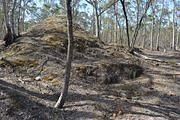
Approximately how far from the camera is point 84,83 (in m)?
11.1

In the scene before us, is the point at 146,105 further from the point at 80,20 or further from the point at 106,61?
the point at 80,20

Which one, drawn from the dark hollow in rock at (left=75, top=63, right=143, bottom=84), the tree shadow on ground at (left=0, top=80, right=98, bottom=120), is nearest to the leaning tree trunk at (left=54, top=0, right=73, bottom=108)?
the tree shadow on ground at (left=0, top=80, right=98, bottom=120)

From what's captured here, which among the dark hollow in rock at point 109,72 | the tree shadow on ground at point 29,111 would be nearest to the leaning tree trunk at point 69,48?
the tree shadow on ground at point 29,111

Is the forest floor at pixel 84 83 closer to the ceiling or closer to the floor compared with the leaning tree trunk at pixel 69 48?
closer to the floor

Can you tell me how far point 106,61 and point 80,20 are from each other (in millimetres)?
46051

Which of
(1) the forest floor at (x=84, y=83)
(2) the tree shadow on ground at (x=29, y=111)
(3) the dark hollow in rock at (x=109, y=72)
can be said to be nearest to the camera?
(2) the tree shadow on ground at (x=29, y=111)

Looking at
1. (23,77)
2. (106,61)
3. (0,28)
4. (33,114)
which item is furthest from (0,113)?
(0,28)

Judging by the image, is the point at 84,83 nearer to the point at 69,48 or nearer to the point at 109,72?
the point at 109,72

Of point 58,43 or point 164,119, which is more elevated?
point 58,43

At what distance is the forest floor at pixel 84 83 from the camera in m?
8.34

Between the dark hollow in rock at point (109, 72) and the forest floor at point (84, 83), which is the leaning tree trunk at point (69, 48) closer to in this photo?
the forest floor at point (84, 83)

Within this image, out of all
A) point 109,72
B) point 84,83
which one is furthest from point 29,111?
point 109,72

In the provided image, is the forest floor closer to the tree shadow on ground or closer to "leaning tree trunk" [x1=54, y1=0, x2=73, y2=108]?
the tree shadow on ground

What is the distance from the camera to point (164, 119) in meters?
8.37
